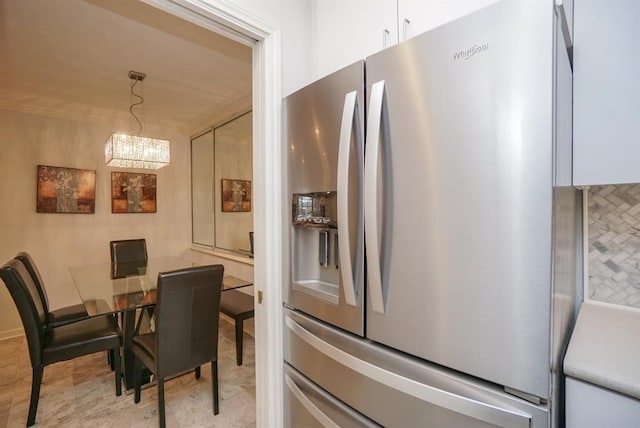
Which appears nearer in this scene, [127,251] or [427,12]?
[427,12]

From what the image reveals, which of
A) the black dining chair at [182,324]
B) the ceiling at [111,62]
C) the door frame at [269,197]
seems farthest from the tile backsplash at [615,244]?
the ceiling at [111,62]

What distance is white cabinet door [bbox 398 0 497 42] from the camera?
108cm

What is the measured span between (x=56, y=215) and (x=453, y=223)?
434 centimetres

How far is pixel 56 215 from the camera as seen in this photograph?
3531mm

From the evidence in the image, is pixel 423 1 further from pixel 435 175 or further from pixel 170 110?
pixel 170 110

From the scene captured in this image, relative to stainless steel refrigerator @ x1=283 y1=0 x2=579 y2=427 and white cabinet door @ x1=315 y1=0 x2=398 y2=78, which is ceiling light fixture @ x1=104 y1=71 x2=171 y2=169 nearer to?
white cabinet door @ x1=315 y1=0 x2=398 y2=78

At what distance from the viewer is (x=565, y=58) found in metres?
0.85

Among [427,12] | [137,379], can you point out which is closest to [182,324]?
[137,379]

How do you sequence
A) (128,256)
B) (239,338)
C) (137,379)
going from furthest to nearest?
1. (128,256)
2. (239,338)
3. (137,379)

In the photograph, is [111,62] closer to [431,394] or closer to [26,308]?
[26,308]

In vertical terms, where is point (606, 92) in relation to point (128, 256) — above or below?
above

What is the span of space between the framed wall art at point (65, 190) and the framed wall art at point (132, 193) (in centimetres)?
23

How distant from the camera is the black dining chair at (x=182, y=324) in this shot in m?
1.74

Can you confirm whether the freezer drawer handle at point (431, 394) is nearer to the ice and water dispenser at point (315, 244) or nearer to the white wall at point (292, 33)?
the ice and water dispenser at point (315, 244)
